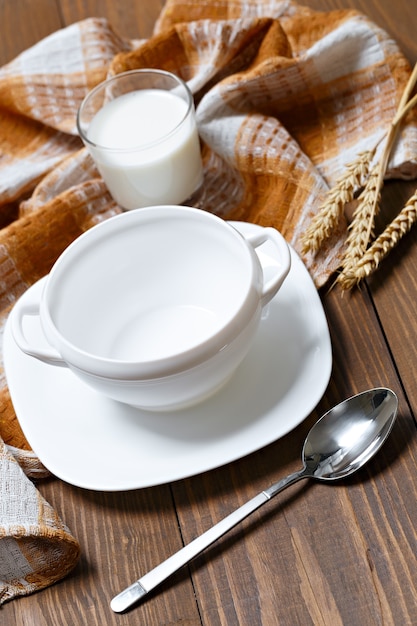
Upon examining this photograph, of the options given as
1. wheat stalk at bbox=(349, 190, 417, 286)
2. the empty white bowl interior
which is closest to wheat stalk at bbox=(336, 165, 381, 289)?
wheat stalk at bbox=(349, 190, 417, 286)

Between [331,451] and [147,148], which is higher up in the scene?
[147,148]

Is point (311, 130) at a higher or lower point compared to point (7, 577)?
higher

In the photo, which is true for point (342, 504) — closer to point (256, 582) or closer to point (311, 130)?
point (256, 582)

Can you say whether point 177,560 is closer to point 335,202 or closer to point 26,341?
point 26,341

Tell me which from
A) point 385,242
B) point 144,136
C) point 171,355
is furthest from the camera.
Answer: point 144,136

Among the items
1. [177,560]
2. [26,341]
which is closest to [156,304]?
[26,341]

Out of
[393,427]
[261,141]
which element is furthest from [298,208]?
[393,427]

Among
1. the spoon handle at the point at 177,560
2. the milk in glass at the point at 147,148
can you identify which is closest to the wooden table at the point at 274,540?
the spoon handle at the point at 177,560

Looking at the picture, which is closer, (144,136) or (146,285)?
(146,285)
